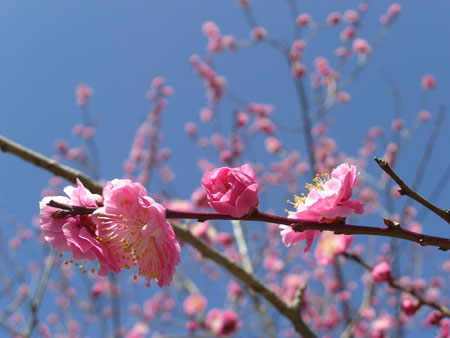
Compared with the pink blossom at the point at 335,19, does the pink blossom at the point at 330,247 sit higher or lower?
lower

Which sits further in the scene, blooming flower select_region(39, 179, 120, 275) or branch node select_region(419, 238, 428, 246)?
blooming flower select_region(39, 179, 120, 275)

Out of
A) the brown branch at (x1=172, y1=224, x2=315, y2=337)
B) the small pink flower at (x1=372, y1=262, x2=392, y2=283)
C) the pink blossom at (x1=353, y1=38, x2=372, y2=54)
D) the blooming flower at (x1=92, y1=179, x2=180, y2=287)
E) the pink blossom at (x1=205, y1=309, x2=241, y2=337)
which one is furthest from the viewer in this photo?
the pink blossom at (x1=353, y1=38, x2=372, y2=54)

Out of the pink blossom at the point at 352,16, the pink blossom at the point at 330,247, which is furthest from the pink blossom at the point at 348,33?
the pink blossom at the point at 330,247

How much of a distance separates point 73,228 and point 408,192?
819 millimetres

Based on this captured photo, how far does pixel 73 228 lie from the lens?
1.00 meters

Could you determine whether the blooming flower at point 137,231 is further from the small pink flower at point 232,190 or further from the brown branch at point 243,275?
the brown branch at point 243,275

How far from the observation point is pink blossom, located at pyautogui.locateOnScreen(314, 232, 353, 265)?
2371 millimetres

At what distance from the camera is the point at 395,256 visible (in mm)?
3475

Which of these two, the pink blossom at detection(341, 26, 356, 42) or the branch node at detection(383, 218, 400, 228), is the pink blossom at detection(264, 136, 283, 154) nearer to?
the pink blossom at detection(341, 26, 356, 42)

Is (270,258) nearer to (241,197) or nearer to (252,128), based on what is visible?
(252,128)

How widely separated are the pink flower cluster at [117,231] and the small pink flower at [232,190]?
0.44ft

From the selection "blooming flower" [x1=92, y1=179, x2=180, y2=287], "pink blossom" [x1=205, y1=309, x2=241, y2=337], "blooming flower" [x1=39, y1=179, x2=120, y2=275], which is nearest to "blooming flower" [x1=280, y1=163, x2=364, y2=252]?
"blooming flower" [x1=92, y1=179, x2=180, y2=287]

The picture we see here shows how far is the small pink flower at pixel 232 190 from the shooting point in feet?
2.95

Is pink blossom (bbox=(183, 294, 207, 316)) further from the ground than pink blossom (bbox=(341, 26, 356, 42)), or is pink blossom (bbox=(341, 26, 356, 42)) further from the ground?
pink blossom (bbox=(341, 26, 356, 42))
